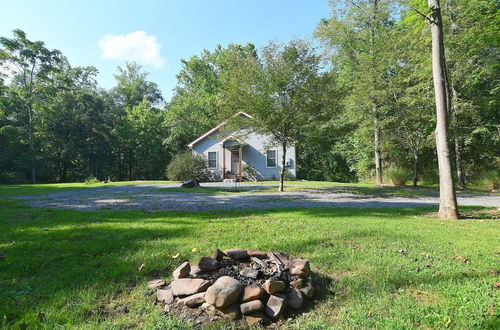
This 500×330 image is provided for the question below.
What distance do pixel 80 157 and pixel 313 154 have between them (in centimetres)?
2569

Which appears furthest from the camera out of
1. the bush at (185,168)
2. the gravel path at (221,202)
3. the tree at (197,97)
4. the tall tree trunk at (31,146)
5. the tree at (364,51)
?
the tree at (197,97)

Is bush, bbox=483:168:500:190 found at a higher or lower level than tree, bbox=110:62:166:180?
lower

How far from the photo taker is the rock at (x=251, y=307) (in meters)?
2.29

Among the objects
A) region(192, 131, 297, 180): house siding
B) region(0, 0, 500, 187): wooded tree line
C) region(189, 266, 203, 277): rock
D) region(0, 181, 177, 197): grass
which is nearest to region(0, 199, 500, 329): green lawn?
region(189, 266, 203, 277): rock

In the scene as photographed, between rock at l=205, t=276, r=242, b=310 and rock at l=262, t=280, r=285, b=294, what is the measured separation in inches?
9.0

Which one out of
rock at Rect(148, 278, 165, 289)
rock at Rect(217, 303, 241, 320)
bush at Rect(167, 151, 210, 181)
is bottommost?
rock at Rect(217, 303, 241, 320)

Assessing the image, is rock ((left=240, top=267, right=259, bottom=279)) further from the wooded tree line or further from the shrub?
the shrub

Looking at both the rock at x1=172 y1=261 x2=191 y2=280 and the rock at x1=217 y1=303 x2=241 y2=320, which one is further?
the rock at x1=172 y1=261 x2=191 y2=280

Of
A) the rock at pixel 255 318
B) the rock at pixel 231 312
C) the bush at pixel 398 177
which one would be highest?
the bush at pixel 398 177

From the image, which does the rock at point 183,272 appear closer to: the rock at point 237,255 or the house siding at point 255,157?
the rock at point 237,255

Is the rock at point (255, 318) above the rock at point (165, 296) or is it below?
below

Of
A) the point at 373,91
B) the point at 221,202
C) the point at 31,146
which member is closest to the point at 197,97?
the point at 31,146

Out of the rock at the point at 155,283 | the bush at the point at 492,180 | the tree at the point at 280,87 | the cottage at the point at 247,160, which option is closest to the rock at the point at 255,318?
the rock at the point at 155,283

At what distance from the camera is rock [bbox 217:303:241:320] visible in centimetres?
228
